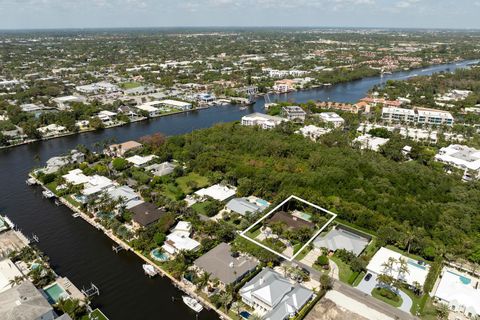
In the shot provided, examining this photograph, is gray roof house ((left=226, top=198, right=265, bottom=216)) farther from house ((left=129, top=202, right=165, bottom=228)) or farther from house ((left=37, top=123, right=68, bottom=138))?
house ((left=37, top=123, right=68, bottom=138))

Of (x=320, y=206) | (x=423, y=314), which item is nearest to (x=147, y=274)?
(x=320, y=206)

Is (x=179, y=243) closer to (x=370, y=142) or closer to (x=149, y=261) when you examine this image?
(x=149, y=261)

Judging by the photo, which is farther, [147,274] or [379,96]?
[379,96]

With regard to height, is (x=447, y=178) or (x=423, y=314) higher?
(x=447, y=178)

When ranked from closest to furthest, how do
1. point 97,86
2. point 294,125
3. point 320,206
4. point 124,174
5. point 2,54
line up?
point 320,206
point 124,174
point 294,125
point 97,86
point 2,54

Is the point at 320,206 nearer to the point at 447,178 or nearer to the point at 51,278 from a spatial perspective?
the point at 447,178

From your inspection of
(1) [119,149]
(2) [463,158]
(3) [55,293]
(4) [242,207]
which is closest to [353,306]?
(4) [242,207]

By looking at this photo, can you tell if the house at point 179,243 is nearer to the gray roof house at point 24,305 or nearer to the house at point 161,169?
the gray roof house at point 24,305
